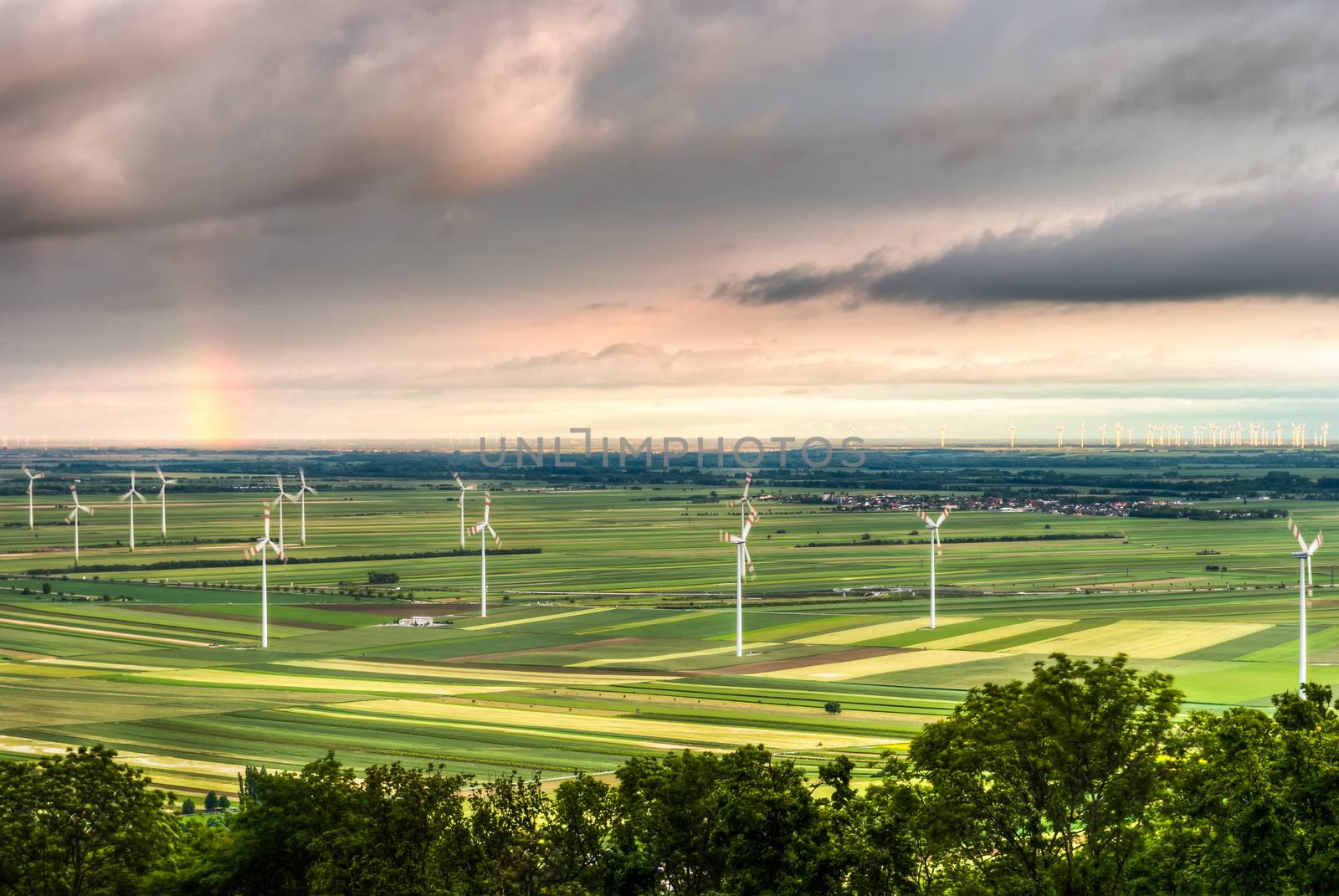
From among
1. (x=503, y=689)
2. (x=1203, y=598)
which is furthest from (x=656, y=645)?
(x=1203, y=598)

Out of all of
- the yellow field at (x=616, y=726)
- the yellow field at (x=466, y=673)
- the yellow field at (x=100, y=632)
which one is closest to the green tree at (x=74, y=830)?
the yellow field at (x=616, y=726)

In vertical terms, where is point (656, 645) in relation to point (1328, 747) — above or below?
below

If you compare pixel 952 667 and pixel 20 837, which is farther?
pixel 952 667

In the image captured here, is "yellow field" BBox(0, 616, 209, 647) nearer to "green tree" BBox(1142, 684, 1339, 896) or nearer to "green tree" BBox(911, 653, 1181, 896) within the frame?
"green tree" BBox(911, 653, 1181, 896)

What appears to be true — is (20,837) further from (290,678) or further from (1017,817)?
(290,678)

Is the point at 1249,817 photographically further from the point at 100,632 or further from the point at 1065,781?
the point at 100,632

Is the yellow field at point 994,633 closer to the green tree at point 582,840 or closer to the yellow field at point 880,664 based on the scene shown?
the yellow field at point 880,664

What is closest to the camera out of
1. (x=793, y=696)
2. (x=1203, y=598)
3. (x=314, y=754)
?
(x=314, y=754)
